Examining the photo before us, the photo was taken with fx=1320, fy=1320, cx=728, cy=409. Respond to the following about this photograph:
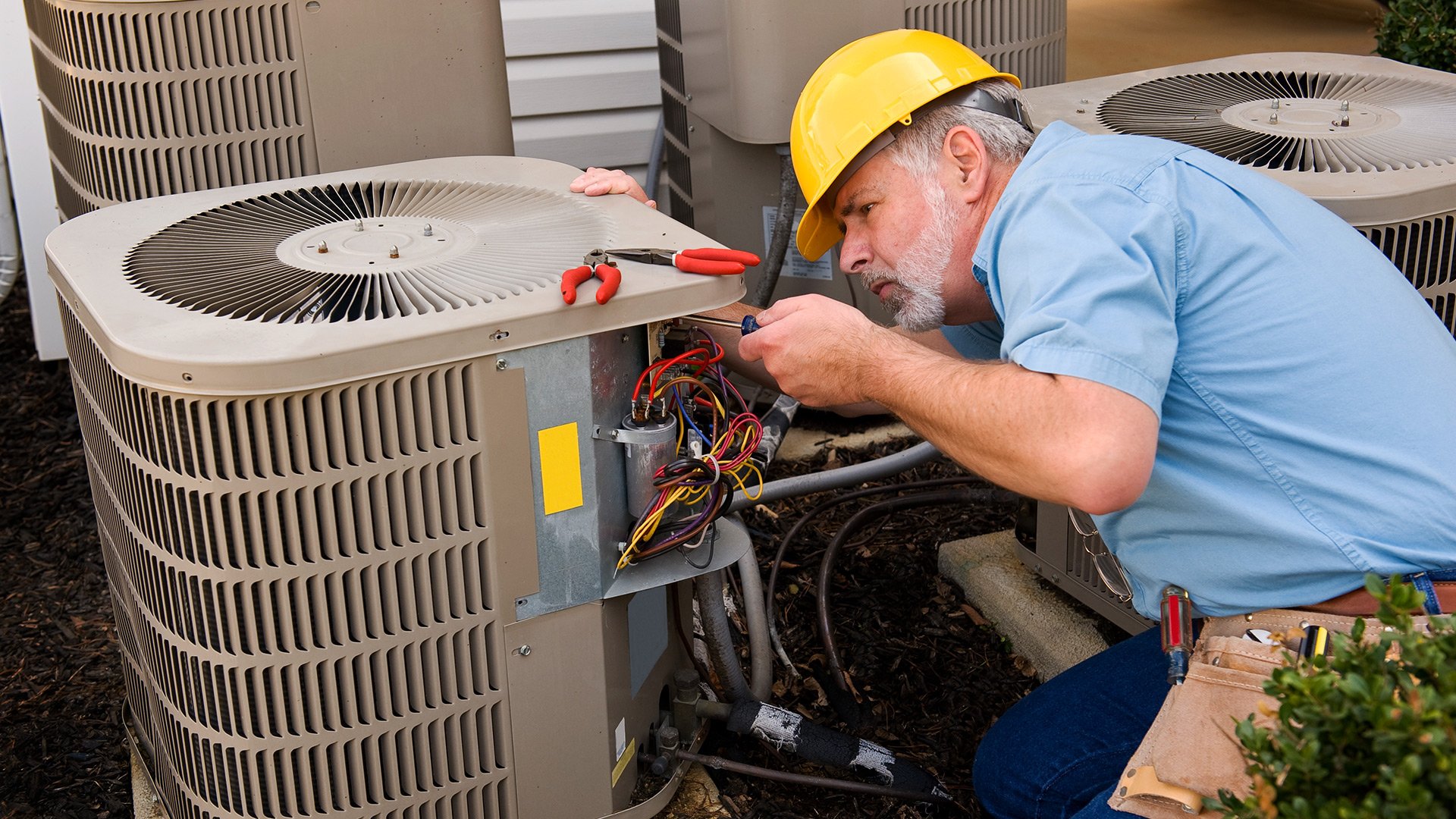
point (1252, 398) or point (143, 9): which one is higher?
point (143, 9)

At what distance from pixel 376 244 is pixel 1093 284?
3.49ft

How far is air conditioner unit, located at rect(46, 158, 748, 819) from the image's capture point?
1.66 metres

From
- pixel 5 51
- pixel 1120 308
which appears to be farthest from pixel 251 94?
pixel 5 51

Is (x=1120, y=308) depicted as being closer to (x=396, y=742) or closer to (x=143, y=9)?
(x=396, y=742)

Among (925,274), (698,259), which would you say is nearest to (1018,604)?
(925,274)

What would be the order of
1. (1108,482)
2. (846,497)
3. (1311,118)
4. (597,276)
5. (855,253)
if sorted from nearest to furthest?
1. (1108,482)
2. (597,276)
3. (855,253)
4. (1311,118)
5. (846,497)

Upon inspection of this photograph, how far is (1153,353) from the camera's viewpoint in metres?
1.56

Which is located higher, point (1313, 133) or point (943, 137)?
point (943, 137)

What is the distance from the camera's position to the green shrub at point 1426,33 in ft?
11.5

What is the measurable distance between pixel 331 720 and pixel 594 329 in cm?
64

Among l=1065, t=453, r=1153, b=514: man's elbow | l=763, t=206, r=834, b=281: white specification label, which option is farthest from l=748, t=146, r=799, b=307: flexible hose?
l=1065, t=453, r=1153, b=514: man's elbow

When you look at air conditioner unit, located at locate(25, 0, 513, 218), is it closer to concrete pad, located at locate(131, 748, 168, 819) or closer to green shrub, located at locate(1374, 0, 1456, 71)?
concrete pad, located at locate(131, 748, 168, 819)

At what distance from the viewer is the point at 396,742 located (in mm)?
1870

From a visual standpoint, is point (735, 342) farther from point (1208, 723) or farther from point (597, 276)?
point (1208, 723)
